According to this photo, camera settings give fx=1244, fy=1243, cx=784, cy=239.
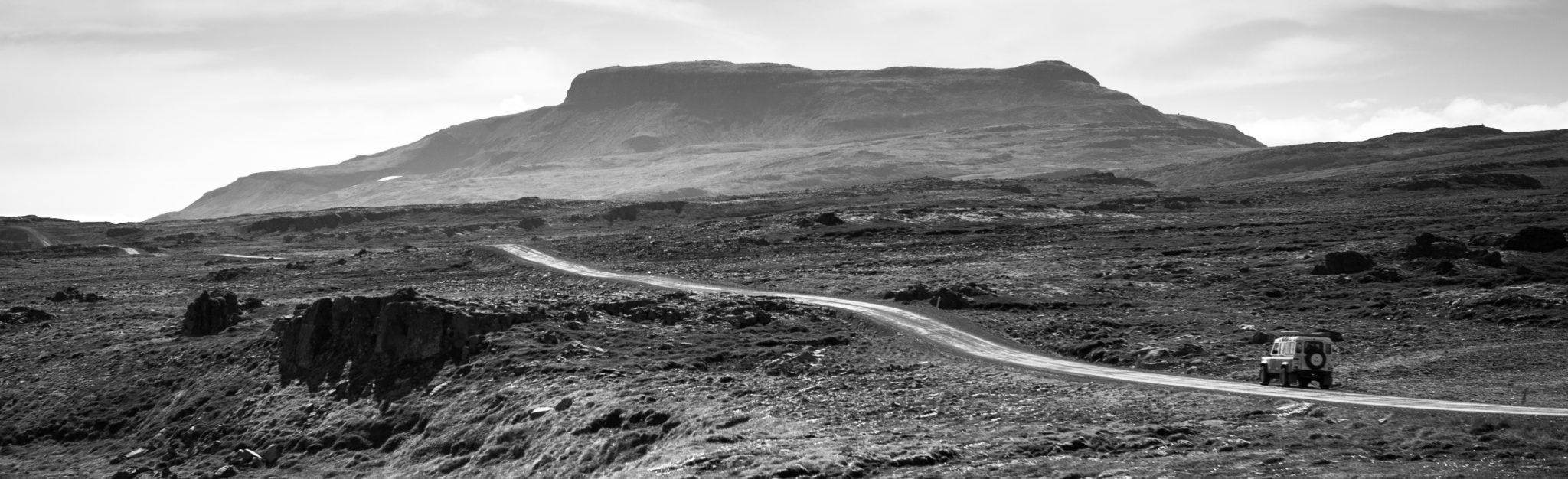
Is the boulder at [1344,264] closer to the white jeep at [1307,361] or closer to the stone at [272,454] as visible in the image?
the white jeep at [1307,361]

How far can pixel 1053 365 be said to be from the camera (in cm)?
4350

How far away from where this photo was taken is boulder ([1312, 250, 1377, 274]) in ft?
220

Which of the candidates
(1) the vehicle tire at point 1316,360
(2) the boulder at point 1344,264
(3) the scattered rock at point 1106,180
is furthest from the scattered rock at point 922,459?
(3) the scattered rock at point 1106,180

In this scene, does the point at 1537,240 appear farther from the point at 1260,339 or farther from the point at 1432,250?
the point at 1260,339

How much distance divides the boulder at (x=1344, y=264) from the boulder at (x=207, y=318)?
56.2 meters

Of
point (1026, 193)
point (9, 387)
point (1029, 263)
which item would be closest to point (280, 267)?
point (9, 387)

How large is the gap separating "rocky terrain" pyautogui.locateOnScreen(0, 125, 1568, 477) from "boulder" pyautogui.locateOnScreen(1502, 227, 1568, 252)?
0.20m

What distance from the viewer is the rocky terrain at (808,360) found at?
2844cm

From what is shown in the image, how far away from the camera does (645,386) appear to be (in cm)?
3797

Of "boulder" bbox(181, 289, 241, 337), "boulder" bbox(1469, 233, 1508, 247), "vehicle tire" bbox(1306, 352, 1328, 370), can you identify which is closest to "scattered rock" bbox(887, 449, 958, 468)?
"vehicle tire" bbox(1306, 352, 1328, 370)

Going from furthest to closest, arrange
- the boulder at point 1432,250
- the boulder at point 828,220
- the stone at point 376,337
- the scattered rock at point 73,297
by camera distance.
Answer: the boulder at point 828,220
the scattered rock at point 73,297
the boulder at point 1432,250
the stone at point 376,337

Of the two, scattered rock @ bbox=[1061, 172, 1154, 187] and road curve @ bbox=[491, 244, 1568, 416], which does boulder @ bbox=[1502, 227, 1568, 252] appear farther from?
scattered rock @ bbox=[1061, 172, 1154, 187]

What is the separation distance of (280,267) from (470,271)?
808 inches

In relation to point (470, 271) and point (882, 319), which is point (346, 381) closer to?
point (882, 319)
